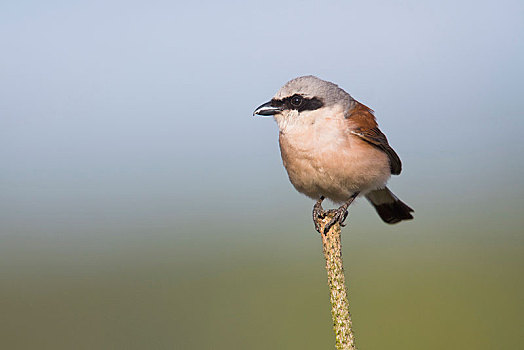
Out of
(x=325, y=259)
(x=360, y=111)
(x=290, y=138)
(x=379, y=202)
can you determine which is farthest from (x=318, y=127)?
(x=325, y=259)

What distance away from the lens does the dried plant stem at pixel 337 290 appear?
1.57m

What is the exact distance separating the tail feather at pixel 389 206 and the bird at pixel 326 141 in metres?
0.51

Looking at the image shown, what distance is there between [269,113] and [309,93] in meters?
0.28

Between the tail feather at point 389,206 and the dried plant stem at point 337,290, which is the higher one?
the tail feather at point 389,206

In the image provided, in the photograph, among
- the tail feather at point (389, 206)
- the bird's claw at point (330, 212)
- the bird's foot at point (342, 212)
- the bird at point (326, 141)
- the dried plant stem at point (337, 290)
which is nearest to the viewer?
the dried plant stem at point (337, 290)

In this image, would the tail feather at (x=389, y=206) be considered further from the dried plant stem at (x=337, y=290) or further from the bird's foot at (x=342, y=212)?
the dried plant stem at (x=337, y=290)

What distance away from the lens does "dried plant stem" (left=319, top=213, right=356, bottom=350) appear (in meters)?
1.57

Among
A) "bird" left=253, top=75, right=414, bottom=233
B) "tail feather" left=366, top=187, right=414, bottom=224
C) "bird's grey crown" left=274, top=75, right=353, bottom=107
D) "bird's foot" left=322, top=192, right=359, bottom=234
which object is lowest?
"bird's foot" left=322, top=192, right=359, bottom=234

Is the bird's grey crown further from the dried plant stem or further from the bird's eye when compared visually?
the dried plant stem

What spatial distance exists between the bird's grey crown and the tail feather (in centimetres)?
89

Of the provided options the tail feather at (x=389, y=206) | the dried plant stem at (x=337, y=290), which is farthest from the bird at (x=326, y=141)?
the dried plant stem at (x=337, y=290)

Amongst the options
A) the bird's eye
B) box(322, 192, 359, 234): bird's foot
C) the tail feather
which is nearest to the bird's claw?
box(322, 192, 359, 234): bird's foot

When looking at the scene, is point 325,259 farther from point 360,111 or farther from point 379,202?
point 379,202

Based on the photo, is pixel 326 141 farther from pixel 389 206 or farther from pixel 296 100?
pixel 389 206
